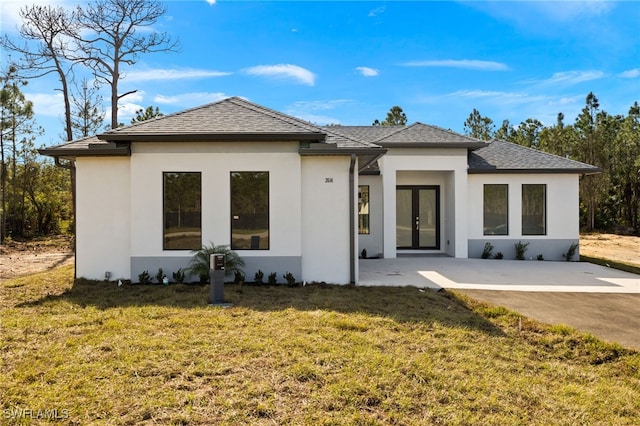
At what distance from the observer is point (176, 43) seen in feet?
60.3

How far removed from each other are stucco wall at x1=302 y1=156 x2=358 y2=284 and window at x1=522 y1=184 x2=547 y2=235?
827 centimetres

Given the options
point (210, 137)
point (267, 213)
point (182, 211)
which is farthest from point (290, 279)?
point (210, 137)

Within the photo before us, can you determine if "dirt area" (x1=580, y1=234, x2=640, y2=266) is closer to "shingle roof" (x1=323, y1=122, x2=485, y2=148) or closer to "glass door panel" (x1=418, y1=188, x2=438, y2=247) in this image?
"glass door panel" (x1=418, y1=188, x2=438, y2=247)

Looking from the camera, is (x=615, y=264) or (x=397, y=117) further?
(x=397, y=117)

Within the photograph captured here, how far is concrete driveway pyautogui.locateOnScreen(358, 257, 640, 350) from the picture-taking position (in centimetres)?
604

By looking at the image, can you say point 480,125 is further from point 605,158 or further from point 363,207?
point 363,207

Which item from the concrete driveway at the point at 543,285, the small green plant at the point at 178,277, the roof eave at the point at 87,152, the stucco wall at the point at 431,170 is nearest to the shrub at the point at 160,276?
the small green plant at the point at 178,277

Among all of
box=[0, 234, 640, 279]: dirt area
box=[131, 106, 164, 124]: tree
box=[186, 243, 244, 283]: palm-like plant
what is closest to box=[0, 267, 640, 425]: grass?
box=[186, 243, 244, 283]: palm-like plant

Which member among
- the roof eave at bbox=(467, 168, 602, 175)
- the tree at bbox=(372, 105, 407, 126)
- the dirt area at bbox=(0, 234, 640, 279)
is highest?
the tree at bbox=(372, 105, 407, 126)

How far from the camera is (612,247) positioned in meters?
17.5

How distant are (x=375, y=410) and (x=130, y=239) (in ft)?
23.6

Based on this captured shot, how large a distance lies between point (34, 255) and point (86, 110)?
31.9ft

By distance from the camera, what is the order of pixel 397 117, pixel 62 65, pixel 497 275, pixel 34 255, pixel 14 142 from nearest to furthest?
1. pixel 497 275
2. pixel 34 255
3. pixel 62 65
4. pixel 14 142
5. pixel 397 117

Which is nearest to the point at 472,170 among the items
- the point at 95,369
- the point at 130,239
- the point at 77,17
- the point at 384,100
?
the point at 130,239
